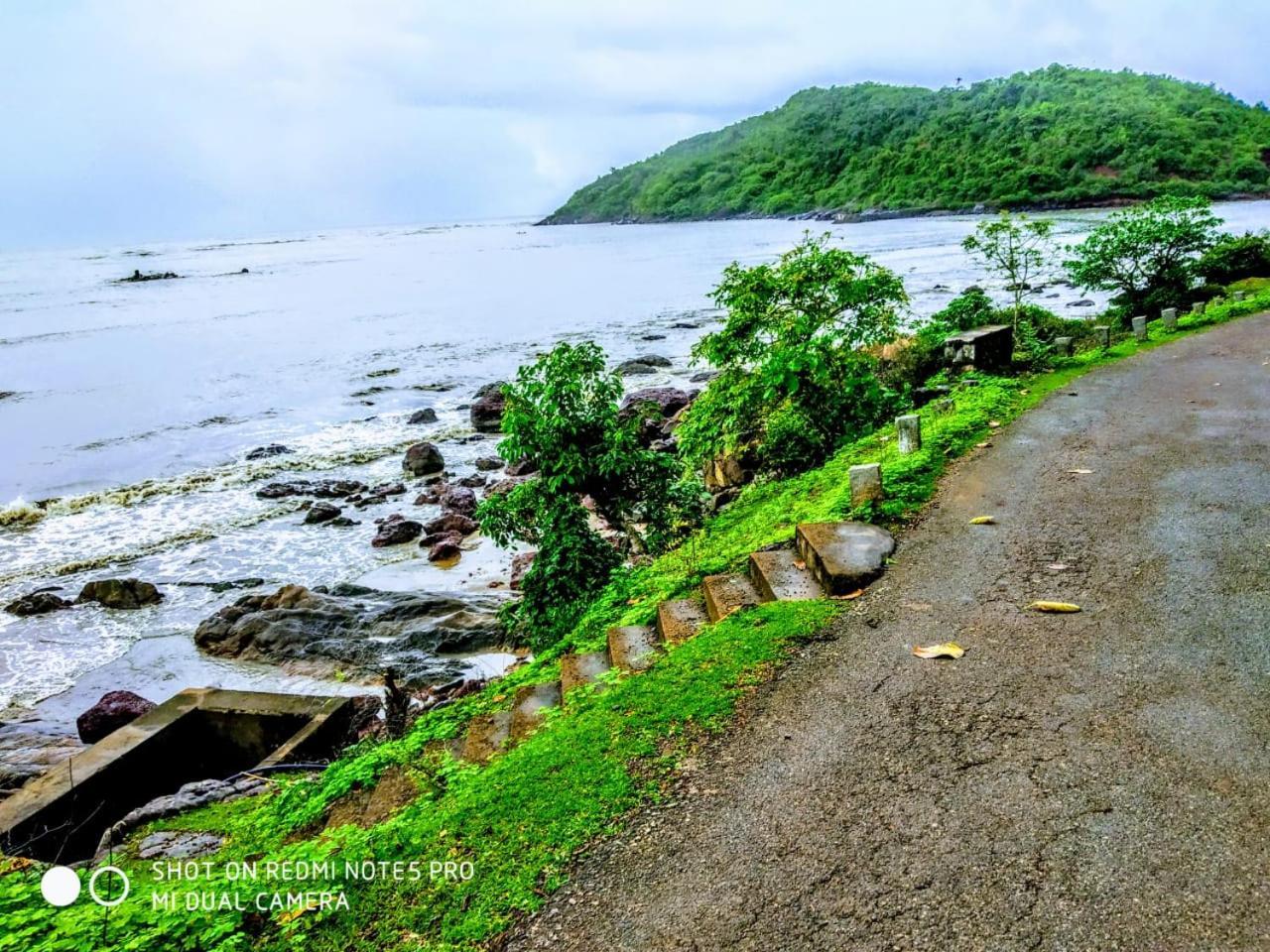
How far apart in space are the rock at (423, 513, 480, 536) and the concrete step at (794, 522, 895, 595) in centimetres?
978

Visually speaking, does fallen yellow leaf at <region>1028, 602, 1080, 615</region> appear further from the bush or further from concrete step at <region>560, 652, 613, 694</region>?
the bush

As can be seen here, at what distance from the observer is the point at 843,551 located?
284 inches

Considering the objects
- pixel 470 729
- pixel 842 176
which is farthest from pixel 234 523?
pixel 842 176

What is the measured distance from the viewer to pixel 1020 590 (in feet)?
20.9

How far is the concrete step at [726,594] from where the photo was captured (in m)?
7.08

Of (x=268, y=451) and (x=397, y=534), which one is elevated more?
(x=268, y=451)

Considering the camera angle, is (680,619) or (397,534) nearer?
(680,619)

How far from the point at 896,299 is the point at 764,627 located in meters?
8.11

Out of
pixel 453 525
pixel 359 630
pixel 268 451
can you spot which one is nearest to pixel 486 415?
pixel 268 451

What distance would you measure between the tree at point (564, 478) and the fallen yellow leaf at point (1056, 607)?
4758 millimetres

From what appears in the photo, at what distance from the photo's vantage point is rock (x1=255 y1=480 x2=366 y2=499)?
19.7 metres

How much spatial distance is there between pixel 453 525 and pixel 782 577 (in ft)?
34.5

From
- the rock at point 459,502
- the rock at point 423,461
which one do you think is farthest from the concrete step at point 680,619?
the rock at point 423,461

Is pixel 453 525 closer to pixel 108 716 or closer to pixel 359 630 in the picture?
pixel 359 630
